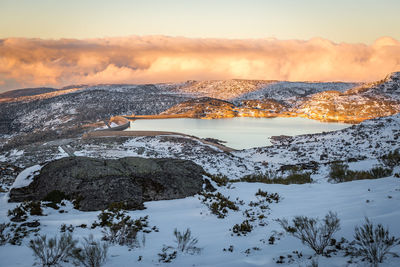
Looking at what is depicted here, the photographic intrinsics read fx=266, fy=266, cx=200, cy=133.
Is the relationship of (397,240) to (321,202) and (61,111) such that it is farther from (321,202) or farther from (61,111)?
(61,111)

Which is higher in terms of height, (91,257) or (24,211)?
(24,211)

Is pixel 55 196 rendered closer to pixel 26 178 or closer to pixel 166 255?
pixel 26 178

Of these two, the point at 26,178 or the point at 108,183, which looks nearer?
the point at 108,183

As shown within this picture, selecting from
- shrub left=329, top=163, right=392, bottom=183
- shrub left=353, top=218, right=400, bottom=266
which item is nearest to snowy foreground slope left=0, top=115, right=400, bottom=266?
shrub left=353, top=218, right=400, bottom=266

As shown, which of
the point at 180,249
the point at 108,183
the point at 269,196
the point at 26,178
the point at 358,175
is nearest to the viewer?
the point at 180,249

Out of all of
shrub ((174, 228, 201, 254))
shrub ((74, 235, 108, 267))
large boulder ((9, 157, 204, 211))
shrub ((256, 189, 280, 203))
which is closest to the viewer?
shrub ((74, 235, 108, 267))

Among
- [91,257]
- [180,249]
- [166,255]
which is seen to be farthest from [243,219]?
[91,257]

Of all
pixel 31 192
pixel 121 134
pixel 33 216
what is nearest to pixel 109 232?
pixel 33 216

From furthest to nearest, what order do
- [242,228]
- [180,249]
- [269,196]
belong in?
[269,196] < [242,228] < [180,249]

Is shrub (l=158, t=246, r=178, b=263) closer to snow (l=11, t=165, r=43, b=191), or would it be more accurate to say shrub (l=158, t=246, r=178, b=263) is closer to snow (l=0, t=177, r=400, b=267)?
snow (l=0, t=177, r=400, b=267)
